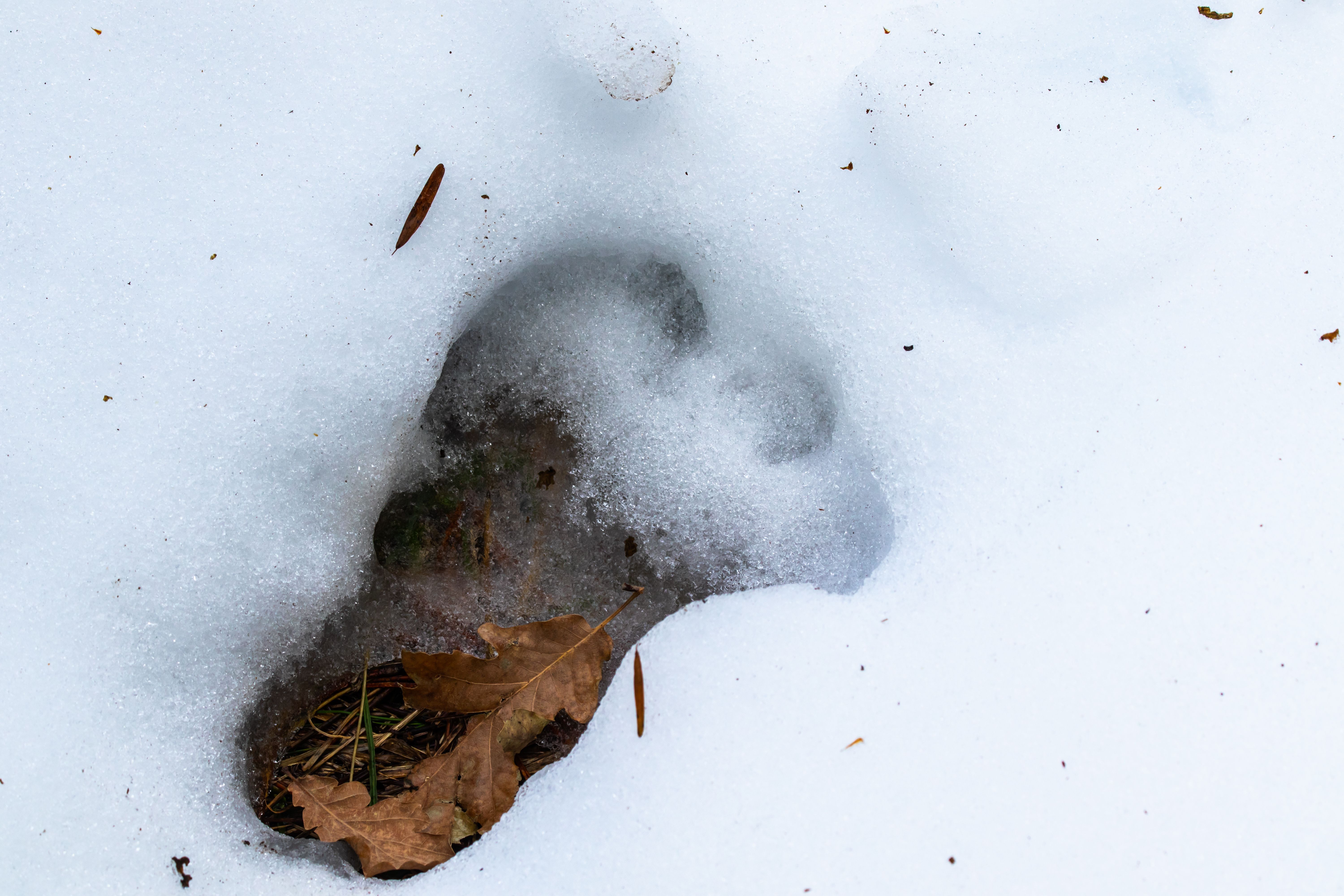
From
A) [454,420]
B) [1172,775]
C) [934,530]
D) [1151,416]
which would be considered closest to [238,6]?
[454,420]

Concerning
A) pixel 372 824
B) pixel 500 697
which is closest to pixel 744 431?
pixel 500 697

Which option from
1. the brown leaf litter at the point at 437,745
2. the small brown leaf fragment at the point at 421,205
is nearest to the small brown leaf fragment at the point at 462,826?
the brown leaf litter at the point at 437,745

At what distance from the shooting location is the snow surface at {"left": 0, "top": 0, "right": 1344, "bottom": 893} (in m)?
1.54

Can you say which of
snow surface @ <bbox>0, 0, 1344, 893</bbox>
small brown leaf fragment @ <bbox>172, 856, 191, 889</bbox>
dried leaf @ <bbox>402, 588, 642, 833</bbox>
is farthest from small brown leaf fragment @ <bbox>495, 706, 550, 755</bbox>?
small brown leaf fragment @ <bbox>172, 856, 191, 889</bbox>

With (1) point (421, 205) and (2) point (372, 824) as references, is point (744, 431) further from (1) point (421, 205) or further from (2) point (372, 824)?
(2) point (372, 824)

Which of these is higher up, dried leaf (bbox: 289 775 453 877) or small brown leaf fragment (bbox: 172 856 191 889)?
small brown leaf fragment (bbox: 172 856 191 889)

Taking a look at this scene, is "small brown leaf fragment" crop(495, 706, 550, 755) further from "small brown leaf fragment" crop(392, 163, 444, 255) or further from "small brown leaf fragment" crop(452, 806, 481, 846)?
"small brown leaf fragment" crop(392, 163, 444, 255)

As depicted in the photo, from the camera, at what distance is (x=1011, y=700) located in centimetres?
156

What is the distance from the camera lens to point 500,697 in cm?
165

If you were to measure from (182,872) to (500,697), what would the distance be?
2.25ft

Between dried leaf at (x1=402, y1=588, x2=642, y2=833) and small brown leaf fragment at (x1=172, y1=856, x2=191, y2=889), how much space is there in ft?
1.44

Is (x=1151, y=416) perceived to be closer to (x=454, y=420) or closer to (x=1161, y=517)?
(x=1161, y=517)

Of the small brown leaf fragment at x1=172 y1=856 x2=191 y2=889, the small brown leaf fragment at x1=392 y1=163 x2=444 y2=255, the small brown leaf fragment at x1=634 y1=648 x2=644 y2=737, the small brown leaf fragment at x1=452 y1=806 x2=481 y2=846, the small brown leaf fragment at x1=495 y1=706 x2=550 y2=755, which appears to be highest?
the small brown leaf fragment at x1=392 y1=163 x2=444 y2=255

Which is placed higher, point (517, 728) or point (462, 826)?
point (517, 728)
